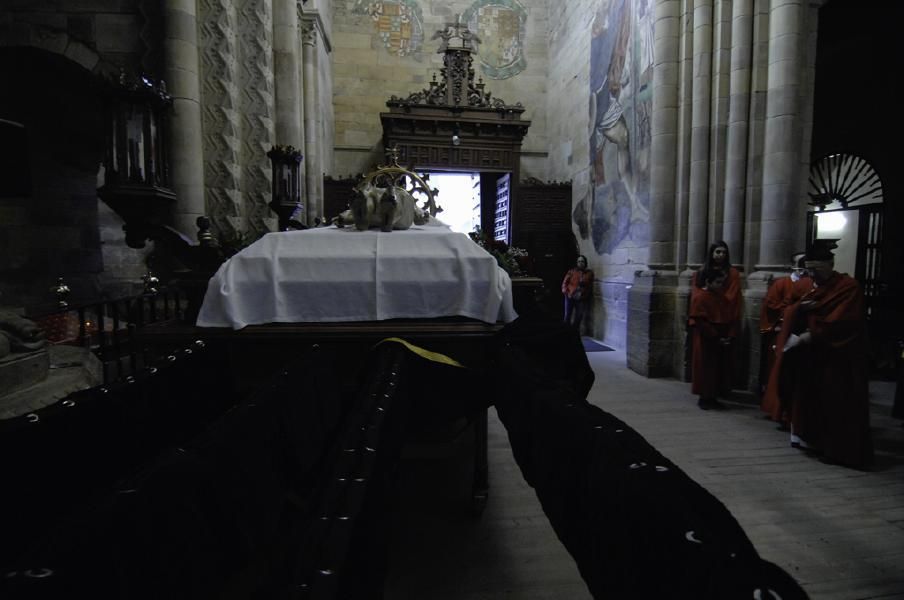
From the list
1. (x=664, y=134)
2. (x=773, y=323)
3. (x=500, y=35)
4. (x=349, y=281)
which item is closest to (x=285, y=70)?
(x=349, y=281)

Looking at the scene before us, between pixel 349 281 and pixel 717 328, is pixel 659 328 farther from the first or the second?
pixel 349 281

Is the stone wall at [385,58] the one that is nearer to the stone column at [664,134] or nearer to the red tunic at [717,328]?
the stone column at [664,134]

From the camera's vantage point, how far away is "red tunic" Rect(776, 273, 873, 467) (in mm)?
3408

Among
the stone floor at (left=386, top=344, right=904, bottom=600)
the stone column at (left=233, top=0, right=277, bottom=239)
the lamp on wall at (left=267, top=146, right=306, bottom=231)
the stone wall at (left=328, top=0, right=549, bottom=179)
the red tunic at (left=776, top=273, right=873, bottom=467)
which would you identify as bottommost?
the stone floor at (left=386, top=344, right=904, bottom=600)

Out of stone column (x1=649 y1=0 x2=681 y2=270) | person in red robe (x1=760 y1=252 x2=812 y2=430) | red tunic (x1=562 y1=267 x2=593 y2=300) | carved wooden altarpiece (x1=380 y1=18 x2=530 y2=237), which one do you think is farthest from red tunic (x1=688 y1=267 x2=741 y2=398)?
carved wooden altarpiece (x1=380 y1=18 x2=530 y2=237)

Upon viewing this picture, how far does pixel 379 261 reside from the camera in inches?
89.8

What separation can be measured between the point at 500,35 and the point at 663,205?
8.54m

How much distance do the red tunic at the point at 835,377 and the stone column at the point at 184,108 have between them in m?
5.74

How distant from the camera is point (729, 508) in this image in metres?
2.78

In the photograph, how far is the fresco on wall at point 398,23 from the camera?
1145 centimetres

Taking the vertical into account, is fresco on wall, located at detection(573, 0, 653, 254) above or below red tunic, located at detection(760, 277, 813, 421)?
above

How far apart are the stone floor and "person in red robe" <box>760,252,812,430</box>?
0.23 meters

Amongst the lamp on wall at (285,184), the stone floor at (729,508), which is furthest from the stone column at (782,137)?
the lamp on wall at (285,184)

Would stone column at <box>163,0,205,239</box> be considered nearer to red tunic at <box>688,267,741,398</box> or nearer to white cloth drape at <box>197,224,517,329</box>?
white cloth drape at <box>197,224,517,329</box>
